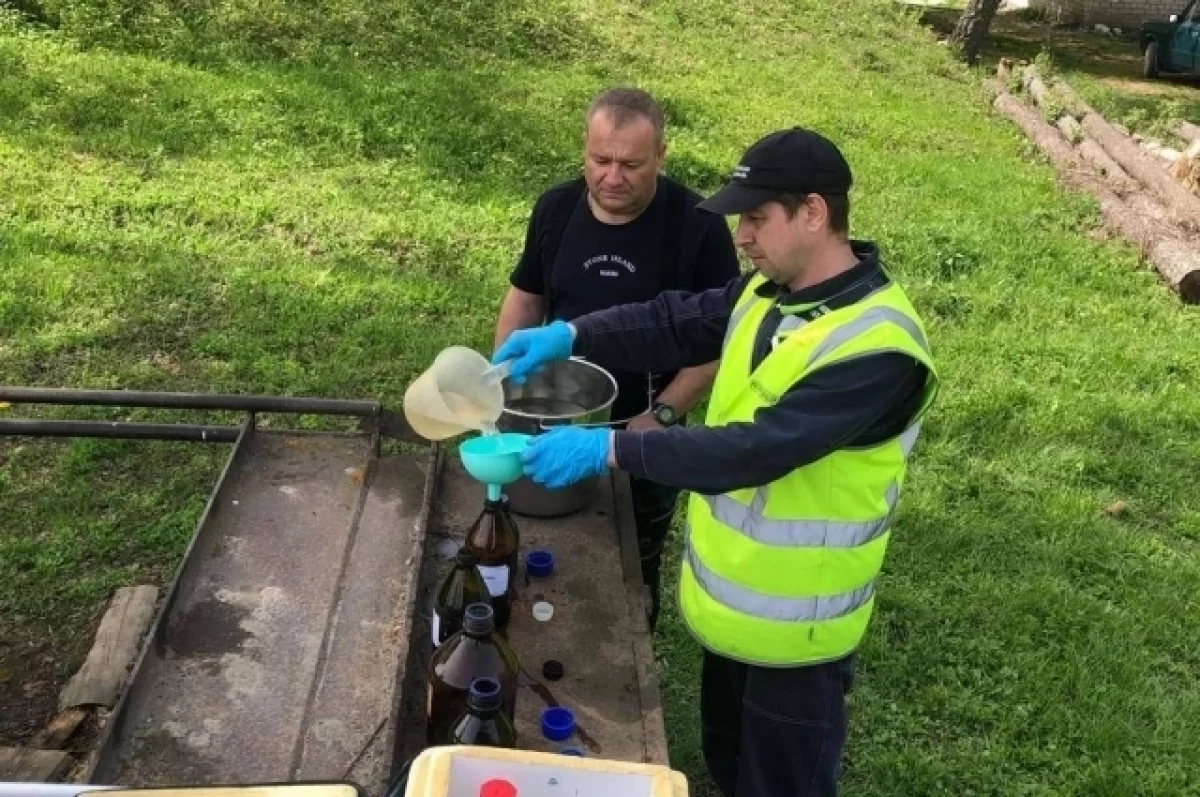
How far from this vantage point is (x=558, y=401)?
283 centimetres

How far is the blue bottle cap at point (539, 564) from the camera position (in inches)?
103

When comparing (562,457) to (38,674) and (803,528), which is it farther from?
(38,674)

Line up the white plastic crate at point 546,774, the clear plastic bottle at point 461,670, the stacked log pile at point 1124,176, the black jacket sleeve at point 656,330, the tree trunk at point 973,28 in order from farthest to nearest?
the tree trunk at point 973,28 → the stacked log pile at point 1124,176 → the black jacket sleeve at point 656,330 → the clear plastic bottle at point 461,670 → the white plastic crate at point 546,774

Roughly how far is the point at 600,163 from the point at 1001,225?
671 centimetres

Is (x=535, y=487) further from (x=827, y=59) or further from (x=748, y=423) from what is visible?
(x=827, y=59)

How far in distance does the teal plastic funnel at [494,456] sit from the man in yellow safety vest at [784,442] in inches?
1.4

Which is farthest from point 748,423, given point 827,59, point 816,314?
point 827,59

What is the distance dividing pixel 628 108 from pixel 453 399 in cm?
114

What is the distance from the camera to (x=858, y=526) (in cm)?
240

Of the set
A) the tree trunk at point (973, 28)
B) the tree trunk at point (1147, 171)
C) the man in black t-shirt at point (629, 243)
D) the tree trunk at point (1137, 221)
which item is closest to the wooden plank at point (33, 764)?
the man in black t-shirt at point (629, 243)

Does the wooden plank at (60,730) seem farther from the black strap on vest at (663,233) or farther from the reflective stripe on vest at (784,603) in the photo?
the reflective stripe on vest at (784,603)

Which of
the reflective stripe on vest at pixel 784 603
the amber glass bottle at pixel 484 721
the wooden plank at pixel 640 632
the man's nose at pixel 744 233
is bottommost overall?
the wooden plank at pixel 640 632

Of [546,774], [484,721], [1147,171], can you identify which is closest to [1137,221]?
[1147,171]

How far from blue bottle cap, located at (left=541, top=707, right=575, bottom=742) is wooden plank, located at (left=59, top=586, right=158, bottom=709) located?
184 centimetres
